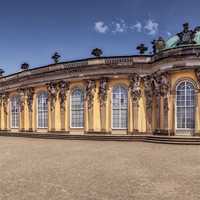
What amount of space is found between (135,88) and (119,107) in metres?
2.51

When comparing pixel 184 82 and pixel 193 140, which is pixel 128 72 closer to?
pixel 184 82

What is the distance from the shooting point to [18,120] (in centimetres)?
3122

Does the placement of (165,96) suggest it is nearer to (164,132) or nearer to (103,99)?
(164,132)

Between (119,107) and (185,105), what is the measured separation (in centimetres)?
627

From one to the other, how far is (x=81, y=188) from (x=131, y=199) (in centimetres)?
167

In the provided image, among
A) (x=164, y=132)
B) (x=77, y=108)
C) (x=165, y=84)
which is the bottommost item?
(x=164, y=132)

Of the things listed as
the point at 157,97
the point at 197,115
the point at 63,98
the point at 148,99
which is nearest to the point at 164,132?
the point at 197,115

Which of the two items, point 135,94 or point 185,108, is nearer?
point 185,108

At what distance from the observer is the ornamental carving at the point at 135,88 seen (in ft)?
75.7

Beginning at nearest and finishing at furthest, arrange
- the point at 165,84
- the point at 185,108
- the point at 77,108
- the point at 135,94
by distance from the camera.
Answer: the point at 185,108 → the point at 165,84 → the point at 135,94 → the point at 77,108

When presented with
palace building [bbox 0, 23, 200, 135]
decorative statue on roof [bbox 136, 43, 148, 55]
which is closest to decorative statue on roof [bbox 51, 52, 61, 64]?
palace building [bbox 0, 23, 200, 135]

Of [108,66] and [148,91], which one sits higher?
[108,66]

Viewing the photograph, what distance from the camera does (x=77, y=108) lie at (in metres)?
25.6

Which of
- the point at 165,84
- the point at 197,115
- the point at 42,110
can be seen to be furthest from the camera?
the point at 42,110
